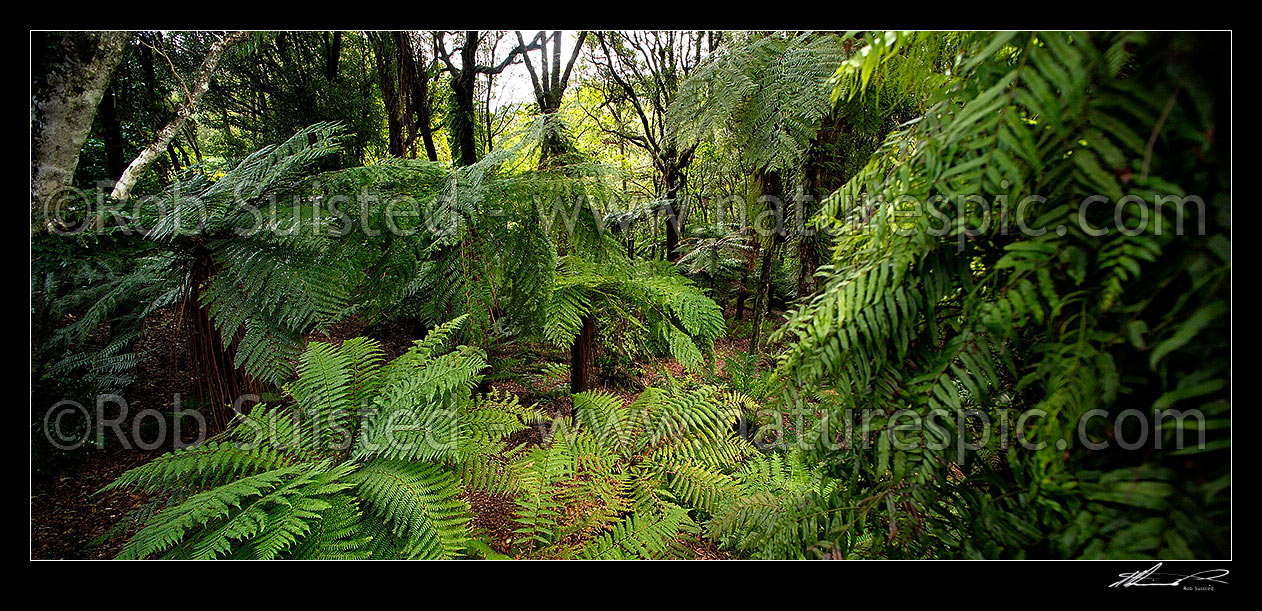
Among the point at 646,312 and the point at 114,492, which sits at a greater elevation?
the point at 646,312

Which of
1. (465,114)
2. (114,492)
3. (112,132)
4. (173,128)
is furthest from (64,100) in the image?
(465,114)

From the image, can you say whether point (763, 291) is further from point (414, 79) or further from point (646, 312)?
point (414, 79)

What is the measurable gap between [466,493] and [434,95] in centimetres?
352

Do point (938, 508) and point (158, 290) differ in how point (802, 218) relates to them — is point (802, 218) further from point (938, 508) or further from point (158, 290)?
point (158, 290)

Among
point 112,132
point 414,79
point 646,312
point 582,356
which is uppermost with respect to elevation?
point 414,79

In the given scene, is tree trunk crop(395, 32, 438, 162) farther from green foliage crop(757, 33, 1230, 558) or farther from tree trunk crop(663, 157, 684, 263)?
green foliage crop(757, 33, 1230, 558)

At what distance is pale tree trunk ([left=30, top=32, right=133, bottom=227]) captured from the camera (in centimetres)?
99

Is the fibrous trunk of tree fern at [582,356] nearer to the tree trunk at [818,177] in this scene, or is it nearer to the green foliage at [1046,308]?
the tree trunk at [818,177]

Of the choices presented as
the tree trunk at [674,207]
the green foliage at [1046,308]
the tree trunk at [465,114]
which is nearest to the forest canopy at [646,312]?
the green foliage at [1046,308]

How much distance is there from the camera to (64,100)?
40.5 inches

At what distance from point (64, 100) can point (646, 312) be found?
6.39 ft

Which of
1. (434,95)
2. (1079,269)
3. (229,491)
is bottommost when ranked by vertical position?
(229,491)
